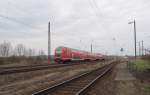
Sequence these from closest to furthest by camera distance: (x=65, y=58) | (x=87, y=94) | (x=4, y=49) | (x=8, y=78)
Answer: (x=87, y=94) → (x=8, y=78) → (x=65, y=58) → (x=4, y=49)

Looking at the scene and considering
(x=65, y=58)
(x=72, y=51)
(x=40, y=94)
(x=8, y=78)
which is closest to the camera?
(x=40, y=94)

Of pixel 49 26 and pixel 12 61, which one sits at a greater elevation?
pixel 49 26

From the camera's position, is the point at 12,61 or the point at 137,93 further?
the point at 12,61

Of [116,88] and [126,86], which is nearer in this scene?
[116,88]

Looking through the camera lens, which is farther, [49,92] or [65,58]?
[65,58]

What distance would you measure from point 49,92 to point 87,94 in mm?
1891

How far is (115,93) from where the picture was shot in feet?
32.5

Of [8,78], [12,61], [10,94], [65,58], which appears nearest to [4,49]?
[12,61]

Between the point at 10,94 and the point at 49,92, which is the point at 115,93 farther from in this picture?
the point at 10,94

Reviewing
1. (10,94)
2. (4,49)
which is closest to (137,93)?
(10,94)

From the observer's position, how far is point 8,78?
47.8 ft

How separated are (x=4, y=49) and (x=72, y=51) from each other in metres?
49.5

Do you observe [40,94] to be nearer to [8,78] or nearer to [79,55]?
[8,78]

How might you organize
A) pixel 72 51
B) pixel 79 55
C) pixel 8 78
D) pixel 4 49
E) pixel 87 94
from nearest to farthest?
pixel 87 94
pixel 8 78
pixel 72 51
pixel 79 55
pixel 4 49
